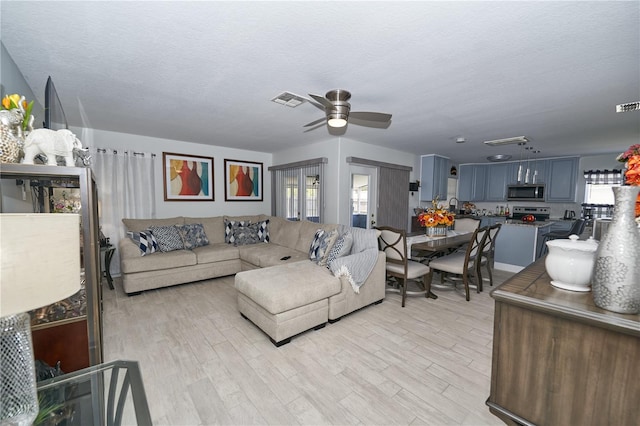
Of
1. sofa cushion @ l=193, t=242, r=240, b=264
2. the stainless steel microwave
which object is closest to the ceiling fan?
sofa cushion @ l=193, t=242, r=240, b=264

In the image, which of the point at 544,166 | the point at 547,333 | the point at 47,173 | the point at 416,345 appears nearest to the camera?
the point at 547,333

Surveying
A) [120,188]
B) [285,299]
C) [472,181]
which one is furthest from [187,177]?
[472,181]

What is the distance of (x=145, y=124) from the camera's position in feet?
11.7

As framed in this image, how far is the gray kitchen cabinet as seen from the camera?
6.74 meters

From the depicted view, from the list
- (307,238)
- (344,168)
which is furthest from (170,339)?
(344,168)

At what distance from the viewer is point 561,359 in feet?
3.22

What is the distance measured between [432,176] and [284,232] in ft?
12.1

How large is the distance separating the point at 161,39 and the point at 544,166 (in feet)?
25.6

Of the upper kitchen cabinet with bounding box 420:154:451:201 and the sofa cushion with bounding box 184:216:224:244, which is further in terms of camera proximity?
the upper kitchen cabinet with bounding box 420:154:451:201

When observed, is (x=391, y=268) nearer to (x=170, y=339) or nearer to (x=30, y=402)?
(x=170, y=339)

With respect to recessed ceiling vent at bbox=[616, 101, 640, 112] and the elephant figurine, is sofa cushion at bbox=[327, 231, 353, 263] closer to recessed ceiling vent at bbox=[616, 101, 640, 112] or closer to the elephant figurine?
the elephant figurine

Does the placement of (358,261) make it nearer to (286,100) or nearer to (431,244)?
(431,244)

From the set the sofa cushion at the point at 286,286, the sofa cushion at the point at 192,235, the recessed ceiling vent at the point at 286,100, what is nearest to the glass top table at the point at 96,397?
the sofa cushion at the point at 286,286

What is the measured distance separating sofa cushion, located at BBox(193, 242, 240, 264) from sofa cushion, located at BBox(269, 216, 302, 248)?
2.45 ft
